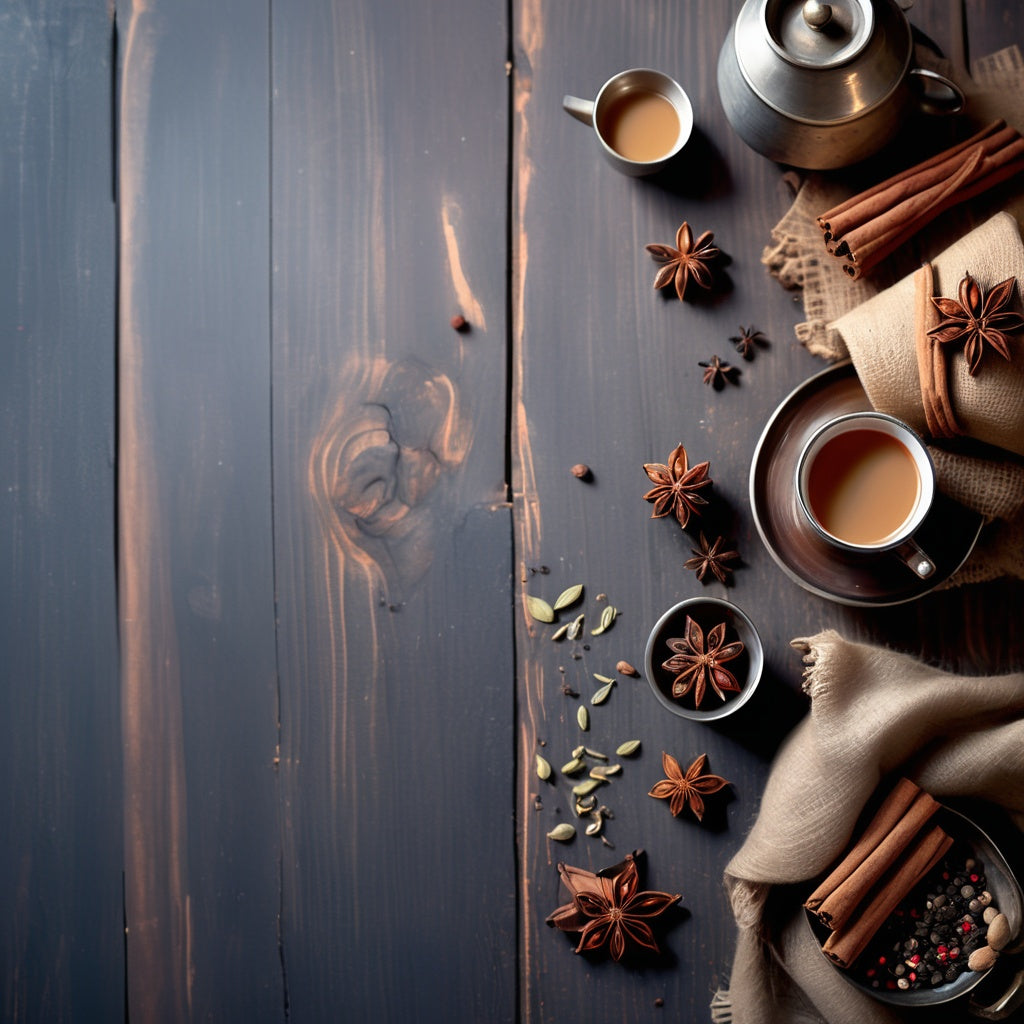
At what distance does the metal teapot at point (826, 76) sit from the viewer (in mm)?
1054

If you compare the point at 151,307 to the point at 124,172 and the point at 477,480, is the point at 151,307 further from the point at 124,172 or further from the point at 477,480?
the point at 477,480

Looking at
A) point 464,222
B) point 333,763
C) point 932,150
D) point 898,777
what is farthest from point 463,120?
point 898,777

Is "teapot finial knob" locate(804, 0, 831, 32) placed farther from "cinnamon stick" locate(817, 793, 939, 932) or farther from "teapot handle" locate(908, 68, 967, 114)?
"cinnamon stick" locate(817, 793, 939, 932)

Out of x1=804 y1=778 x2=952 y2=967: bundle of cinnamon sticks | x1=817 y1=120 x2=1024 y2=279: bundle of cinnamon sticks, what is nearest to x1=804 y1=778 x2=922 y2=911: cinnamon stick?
x1=804 y1=778 x2=952 y2=967: bundle of cinnamon sticks

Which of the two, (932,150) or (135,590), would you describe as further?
(135,590)

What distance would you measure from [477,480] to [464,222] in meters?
0.36

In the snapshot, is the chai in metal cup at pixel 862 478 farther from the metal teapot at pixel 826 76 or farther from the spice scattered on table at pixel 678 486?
the metal teapot at pixel 826 76

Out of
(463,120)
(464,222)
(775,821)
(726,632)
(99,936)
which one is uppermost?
(463,120)

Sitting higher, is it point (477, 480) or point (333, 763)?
point (477, 480)

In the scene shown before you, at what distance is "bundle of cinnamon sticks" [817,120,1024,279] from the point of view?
3.74 feet

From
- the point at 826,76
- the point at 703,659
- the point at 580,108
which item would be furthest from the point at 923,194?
the point at 703,659

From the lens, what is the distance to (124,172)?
1.33 metres

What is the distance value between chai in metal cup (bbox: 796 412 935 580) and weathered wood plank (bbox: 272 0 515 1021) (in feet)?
1.36

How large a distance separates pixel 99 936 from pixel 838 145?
1.48 m
